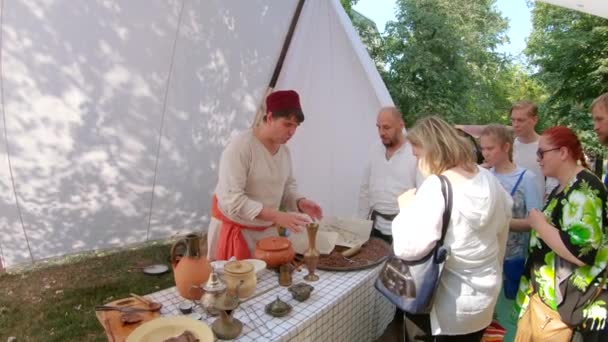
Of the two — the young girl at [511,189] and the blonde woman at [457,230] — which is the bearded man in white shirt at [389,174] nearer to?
the young girl at [511,189]

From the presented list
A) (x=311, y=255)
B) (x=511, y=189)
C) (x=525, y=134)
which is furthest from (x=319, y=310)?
(x=525, y=134)

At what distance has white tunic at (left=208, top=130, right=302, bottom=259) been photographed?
1594 mm

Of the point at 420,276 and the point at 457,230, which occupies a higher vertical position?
the point at 457,230

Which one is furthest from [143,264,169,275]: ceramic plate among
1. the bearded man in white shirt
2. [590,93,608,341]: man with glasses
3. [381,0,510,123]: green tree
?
[381,0,510,123]: green tree

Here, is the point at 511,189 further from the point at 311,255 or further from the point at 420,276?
the point at 311,255

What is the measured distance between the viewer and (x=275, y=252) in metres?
1.54

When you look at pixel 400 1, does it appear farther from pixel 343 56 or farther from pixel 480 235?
pixel 480 235

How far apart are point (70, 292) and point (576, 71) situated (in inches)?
417

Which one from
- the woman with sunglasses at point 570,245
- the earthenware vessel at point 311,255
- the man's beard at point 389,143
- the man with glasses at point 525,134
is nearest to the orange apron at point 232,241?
the earthenware vessel at point 311,255

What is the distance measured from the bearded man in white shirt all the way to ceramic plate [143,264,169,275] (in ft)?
7.07

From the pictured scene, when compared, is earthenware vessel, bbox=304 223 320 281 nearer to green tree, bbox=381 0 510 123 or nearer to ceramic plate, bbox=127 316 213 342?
ceramic plate, bbox=127 316 213 342

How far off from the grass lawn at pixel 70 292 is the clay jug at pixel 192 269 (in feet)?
5.63

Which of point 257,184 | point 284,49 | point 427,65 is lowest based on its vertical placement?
point 257,184

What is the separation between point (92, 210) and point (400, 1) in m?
9.76
